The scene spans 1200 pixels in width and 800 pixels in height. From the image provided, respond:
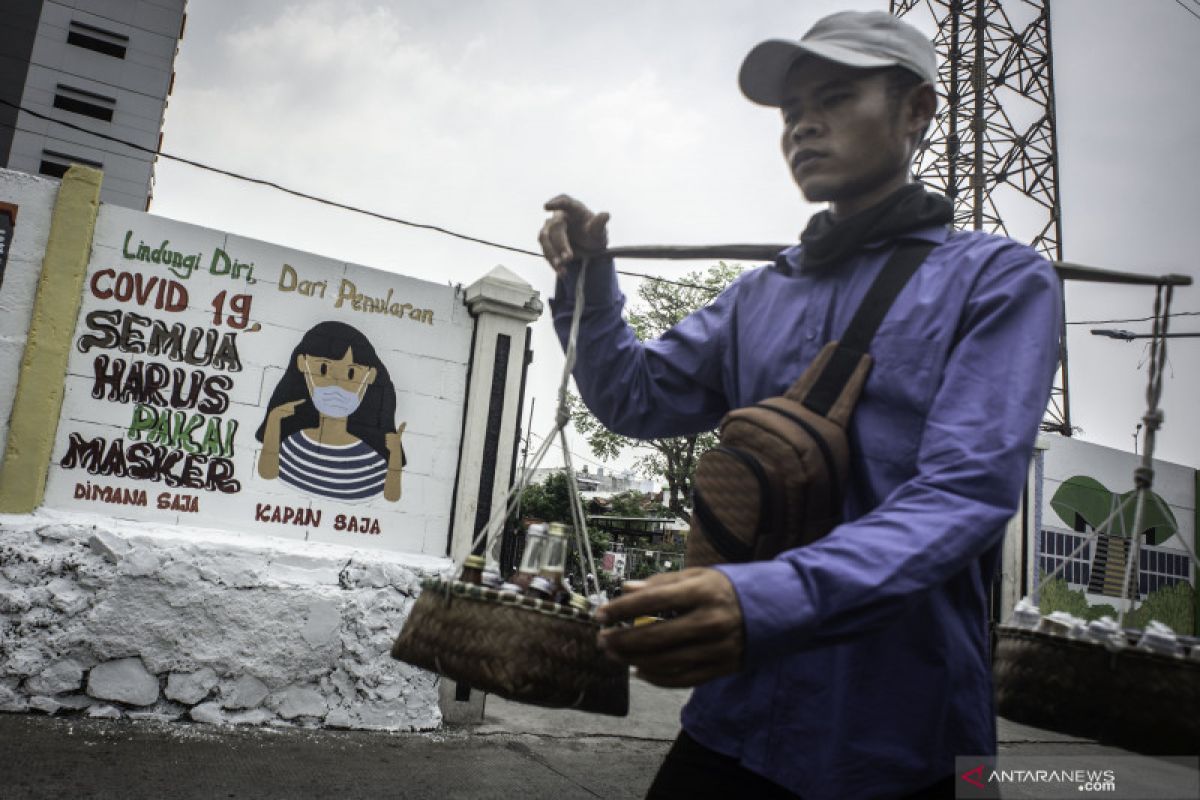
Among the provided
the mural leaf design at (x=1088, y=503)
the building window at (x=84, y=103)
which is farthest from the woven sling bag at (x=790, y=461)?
the building window at (x=84, y=103)

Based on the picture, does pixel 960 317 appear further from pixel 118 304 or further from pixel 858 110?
pixel 118 304

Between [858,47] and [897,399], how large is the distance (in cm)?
63

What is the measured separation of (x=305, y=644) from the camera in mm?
5625

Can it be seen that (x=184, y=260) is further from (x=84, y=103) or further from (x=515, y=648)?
(x=84, y=103)

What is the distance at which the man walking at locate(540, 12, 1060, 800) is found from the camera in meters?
0.93

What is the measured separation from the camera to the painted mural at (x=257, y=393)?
18.3 feet

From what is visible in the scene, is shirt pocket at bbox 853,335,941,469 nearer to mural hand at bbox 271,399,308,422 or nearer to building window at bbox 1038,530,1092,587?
mural hand at bbox 271,399,308,422

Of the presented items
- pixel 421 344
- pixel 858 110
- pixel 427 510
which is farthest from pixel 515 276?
pixel 858 110

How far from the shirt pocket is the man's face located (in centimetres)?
34

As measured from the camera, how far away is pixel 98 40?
94.0ft

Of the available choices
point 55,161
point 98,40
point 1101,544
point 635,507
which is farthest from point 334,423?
point 98,40

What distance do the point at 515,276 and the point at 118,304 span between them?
2.92m

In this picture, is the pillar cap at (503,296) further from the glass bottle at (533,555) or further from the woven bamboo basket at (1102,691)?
the woven bamboo basket at (1102,691)

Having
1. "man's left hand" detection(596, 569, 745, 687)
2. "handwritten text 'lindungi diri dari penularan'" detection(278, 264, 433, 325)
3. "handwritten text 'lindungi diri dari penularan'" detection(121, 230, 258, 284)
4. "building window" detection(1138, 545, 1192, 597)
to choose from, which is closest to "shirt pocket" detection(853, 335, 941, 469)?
"man's left hand" detection(596, 569, 745, 687)
